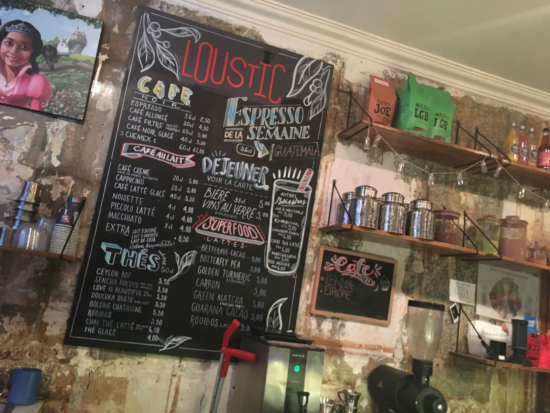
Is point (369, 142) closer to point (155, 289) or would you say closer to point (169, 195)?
point (169, 195)

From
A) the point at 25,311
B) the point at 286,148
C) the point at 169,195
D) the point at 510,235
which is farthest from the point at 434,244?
the point at 25,311

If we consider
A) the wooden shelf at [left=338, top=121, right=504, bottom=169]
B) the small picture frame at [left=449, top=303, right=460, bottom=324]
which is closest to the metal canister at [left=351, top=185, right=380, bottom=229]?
the wooden shelf at [left=338, top=121, right=504, bottom=169]

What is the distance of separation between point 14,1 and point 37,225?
47.9 inches

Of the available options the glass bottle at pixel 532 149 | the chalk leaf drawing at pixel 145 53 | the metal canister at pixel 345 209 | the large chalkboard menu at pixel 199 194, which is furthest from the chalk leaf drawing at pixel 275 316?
the glass bottle at pixel 532 149

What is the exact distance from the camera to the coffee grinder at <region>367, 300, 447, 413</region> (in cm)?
222

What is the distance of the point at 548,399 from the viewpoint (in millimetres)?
2854

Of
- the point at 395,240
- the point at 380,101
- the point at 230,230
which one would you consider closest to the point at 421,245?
the point at 395,240

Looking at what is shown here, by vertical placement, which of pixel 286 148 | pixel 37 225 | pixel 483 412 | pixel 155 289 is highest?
pixel 286 148

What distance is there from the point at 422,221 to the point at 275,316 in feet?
3.36

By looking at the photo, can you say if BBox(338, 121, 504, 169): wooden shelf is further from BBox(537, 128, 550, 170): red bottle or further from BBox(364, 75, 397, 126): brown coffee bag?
BBox(537, 128, 550, 170): red bottle

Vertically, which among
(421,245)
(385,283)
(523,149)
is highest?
(523,149)

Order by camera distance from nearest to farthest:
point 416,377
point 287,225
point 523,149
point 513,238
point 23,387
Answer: point 23,387, point 416,377, point 287,225, point 513,238, point 523,149

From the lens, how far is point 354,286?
2.66 meters

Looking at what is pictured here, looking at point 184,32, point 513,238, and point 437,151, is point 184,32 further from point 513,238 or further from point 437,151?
point 513,238
